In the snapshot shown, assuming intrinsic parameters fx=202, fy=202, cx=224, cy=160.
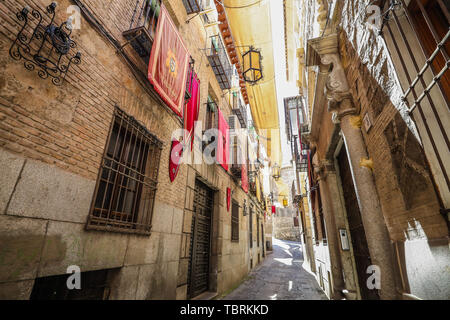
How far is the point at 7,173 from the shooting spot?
2.00 metres

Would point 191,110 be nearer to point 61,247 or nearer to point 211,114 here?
point 211,114

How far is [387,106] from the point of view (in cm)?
239

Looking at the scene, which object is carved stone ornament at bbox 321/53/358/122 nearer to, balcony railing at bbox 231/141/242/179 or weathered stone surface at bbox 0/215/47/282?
weathered stone surface at bbox 0/215/47/282

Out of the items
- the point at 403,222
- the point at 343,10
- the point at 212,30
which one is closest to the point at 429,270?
the point at 403,222

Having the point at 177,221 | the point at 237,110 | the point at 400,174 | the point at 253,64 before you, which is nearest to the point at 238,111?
the point at 237,110

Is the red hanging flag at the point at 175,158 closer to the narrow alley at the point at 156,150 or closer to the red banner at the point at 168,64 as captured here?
the narrow alley at the point at 156,150

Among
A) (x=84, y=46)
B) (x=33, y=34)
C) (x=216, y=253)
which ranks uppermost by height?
(x=84, y=46)

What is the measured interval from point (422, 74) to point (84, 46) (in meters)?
4.17

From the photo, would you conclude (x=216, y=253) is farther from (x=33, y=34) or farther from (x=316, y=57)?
(x=33, y=34)

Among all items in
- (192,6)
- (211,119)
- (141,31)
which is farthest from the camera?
(211,119)

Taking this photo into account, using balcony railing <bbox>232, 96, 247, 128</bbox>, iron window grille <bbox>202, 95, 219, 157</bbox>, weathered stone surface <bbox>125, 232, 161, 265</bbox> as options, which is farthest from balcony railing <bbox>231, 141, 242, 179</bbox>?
weathered stone surface <bbox>125, 232, 161, 265</bbox>

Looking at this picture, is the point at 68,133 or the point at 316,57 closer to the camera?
the point at 68,133

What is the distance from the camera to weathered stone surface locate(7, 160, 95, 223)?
2.11 metres

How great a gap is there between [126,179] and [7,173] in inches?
74.7
